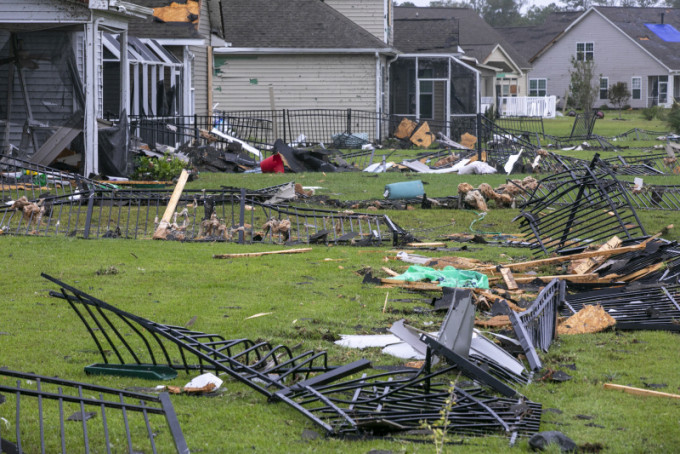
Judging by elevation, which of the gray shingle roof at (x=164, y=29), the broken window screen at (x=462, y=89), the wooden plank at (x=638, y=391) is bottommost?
the wooden plank at (x=638, y=391)

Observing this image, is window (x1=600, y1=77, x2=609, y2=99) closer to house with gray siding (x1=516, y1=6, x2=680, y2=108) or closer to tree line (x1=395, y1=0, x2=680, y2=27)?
house with gray siding (x1=516, y1=6, x2=680, y2=108)

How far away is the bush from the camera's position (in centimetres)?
1739

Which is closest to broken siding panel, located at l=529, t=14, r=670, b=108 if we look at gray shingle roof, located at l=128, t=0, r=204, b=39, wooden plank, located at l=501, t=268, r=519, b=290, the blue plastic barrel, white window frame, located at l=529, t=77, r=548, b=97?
white window frame, located at l=529, t=77, r=548, b=97

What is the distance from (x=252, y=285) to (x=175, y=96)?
17.3m

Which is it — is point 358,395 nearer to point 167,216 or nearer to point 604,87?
point 167,216

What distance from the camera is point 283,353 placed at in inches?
248

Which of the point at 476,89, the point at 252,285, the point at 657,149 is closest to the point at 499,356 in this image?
the point at 252,285

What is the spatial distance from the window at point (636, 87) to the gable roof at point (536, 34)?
6846mm

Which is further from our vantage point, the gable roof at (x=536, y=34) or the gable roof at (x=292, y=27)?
the gable roof at (x=536, y=34)

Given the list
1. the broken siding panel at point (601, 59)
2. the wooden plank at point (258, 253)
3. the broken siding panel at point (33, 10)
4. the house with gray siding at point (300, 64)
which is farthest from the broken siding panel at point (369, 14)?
the broken siding panel at point (601, 59)

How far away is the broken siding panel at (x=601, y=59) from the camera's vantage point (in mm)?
59500

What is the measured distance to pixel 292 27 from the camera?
31297 mm

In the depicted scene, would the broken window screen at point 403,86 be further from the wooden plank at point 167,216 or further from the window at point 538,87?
the window at point 538,87

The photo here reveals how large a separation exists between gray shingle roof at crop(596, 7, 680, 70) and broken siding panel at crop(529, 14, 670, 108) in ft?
2.38
